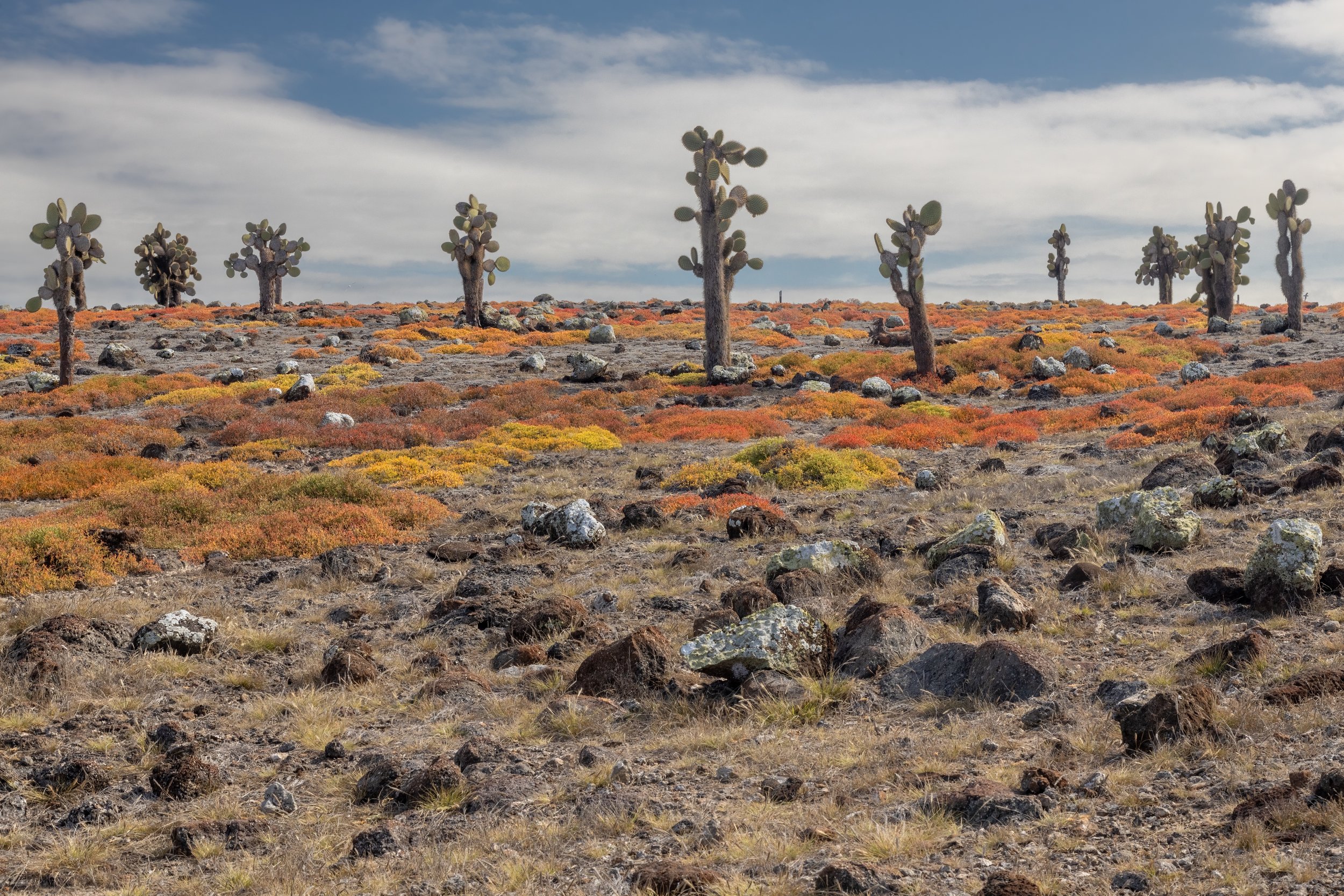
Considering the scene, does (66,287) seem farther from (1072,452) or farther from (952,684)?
(952,684)

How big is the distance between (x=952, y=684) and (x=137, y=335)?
53.1 meters

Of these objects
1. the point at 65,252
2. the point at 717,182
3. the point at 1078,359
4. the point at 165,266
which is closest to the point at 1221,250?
the point at 1078,359

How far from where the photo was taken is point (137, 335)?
50.3 m

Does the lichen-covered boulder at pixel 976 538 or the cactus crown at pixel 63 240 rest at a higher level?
the cactus crown at pixel 63 240

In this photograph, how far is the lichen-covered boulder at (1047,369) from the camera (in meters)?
33.5

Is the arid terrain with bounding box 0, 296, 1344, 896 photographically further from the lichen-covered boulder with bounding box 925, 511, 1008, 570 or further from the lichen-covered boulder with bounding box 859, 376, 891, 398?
the lichen-covered boulder with bounding box 859, 376, 891, 398

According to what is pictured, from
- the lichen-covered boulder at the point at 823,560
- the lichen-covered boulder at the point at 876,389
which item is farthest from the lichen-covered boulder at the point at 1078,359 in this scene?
the lichen-covered boulder at the point at 823,560

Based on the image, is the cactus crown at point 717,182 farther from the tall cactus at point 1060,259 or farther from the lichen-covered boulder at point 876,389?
the tall cactus at point 1060,259

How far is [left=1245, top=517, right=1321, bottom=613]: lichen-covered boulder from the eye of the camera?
27.7ft

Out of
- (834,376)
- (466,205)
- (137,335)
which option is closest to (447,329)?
(466,205)

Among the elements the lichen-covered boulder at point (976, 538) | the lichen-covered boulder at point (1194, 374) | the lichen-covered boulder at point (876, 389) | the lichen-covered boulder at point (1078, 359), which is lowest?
the lichen-covered boulder at point (976, 538)

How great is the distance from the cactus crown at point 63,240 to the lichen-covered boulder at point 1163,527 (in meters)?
37.4

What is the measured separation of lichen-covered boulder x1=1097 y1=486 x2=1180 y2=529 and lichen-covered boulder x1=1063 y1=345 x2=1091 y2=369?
2486 cm

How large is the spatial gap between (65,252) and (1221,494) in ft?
127
